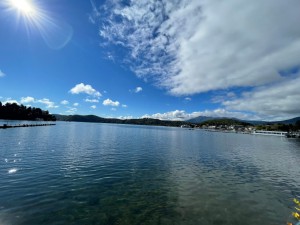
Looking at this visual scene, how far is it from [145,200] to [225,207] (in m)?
7.38

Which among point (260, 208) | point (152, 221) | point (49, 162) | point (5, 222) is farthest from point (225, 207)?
point (49, 162)

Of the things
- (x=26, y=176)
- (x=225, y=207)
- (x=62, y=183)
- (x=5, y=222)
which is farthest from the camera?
(x=26, y=176)

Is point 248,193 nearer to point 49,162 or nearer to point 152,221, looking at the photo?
point 152,221

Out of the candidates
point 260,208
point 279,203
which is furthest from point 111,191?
point 279,203

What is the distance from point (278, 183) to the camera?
26.4 m

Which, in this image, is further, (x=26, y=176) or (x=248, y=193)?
(x=26, y=176)

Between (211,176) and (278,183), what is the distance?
358 inches

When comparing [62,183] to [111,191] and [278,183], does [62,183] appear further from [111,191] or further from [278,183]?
[278,183]

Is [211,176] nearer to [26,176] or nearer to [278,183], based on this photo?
[278,183]

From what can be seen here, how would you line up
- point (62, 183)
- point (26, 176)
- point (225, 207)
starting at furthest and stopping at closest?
point (26, 176), point (62, 183), point (225, 207)

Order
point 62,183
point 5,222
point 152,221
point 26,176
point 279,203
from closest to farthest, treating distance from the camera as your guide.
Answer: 1. point 5,222
2. point 152,221
3. point 279,203
4. point 62,183
5. point 26,176

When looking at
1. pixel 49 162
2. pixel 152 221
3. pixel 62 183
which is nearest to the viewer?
pixel 152 221

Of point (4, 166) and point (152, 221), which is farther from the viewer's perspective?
point (4, 166)

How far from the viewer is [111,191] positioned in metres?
19.6
